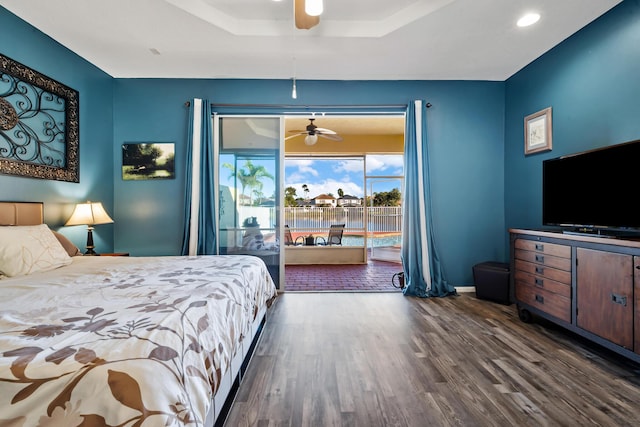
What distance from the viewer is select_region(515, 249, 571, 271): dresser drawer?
7.99 ft

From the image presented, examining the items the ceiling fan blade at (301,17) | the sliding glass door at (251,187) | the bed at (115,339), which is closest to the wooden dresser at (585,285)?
the bed at (115,339)

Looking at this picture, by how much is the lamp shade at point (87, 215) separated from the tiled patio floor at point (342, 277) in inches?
95.3

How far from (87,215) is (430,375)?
11.9 feet

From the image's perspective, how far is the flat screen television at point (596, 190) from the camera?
213cm

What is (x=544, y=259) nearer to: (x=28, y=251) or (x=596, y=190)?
(x=596, y=190)

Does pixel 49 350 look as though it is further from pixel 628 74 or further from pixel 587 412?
pixel 628 74

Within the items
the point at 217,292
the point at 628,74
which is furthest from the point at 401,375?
the point at 628,74

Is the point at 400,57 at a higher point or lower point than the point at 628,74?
higher

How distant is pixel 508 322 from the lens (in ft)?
9.53

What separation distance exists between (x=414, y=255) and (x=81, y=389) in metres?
3.62

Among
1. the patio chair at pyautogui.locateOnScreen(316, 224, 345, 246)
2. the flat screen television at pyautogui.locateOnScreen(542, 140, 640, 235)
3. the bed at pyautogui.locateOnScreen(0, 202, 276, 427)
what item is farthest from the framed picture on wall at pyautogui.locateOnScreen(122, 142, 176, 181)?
the flat screen television at pyautogui.locateOnScreen(542, 140, 640, 235)

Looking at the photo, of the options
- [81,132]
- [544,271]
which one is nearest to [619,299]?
[544,271]

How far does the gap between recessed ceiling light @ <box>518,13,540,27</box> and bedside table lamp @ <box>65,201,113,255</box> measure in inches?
186

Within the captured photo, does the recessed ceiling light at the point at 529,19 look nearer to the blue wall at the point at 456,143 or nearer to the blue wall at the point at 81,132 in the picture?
the blue wall at the point at 456,143
